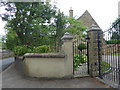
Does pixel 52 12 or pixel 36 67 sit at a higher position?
pixel 52 12

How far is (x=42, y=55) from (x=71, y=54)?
1.30 metres

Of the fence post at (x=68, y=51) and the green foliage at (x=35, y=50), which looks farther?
the green foliage at (x=35, y=50)

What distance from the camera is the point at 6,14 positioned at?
22.5 feet

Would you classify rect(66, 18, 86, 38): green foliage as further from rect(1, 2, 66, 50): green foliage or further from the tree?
the tree

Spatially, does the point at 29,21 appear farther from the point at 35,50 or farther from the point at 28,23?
the point at 35,50

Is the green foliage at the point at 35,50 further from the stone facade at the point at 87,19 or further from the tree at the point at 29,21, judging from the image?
→ the stone facade at the point at 87,19

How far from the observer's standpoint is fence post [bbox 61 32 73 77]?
4.05m

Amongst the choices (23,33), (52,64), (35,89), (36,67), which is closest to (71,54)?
(52,64)

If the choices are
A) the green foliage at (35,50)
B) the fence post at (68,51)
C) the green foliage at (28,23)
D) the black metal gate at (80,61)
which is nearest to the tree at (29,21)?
the green foliage at (28,23)

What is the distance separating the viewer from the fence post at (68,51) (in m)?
4.05

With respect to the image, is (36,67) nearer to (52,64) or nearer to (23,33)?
(52,64)

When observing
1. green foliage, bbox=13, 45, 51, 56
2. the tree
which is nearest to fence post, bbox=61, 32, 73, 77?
green foliage, bbox=13, 45, 51, 56

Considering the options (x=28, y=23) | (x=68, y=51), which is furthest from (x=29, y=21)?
(x=68, y=51)

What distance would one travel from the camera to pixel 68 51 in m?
4.07
